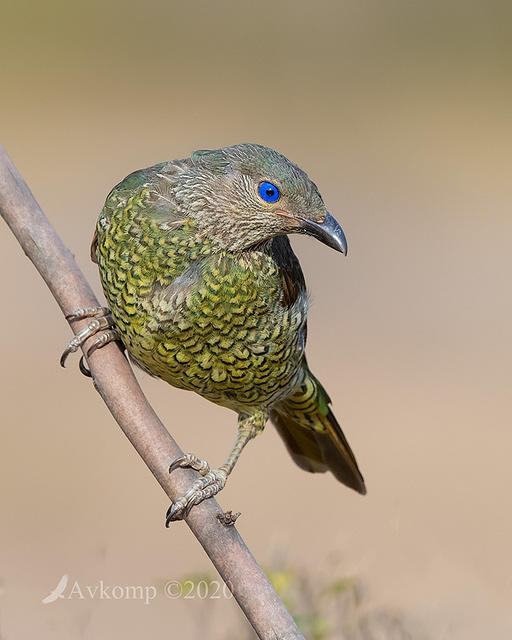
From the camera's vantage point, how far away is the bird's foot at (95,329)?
2.99 meters

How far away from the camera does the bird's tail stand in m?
3.67

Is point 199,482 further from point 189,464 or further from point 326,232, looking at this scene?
point 326,232

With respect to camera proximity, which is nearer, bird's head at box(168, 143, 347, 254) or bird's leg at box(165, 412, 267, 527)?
bird's leg at box(165, 412, 267, 527)

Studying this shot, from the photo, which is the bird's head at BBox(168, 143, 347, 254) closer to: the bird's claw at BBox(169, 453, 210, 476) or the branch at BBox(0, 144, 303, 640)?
the branch at BBox(0, 144, 303, 640)

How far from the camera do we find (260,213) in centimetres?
284

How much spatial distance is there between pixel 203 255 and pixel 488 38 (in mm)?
6499

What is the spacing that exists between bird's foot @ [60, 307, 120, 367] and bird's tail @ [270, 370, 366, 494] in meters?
0.80

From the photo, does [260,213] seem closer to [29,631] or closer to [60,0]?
[29,631]

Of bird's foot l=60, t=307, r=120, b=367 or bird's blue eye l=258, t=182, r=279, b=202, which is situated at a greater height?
bird's foot l=60, t=307, r=120, b=367

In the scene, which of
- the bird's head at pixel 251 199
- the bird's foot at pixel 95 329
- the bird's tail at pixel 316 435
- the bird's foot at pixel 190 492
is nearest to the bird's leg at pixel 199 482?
the bird's foot at pixel 190 492

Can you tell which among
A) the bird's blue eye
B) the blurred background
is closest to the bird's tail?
the blurred background

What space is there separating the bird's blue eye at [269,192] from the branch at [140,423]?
0.53 m

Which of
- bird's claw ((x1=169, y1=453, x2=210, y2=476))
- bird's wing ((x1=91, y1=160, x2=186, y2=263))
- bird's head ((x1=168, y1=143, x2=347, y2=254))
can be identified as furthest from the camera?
bird's wing ((x1=91, y1=160, x2=186, y2=263))

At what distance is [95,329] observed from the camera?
3.03 meters
